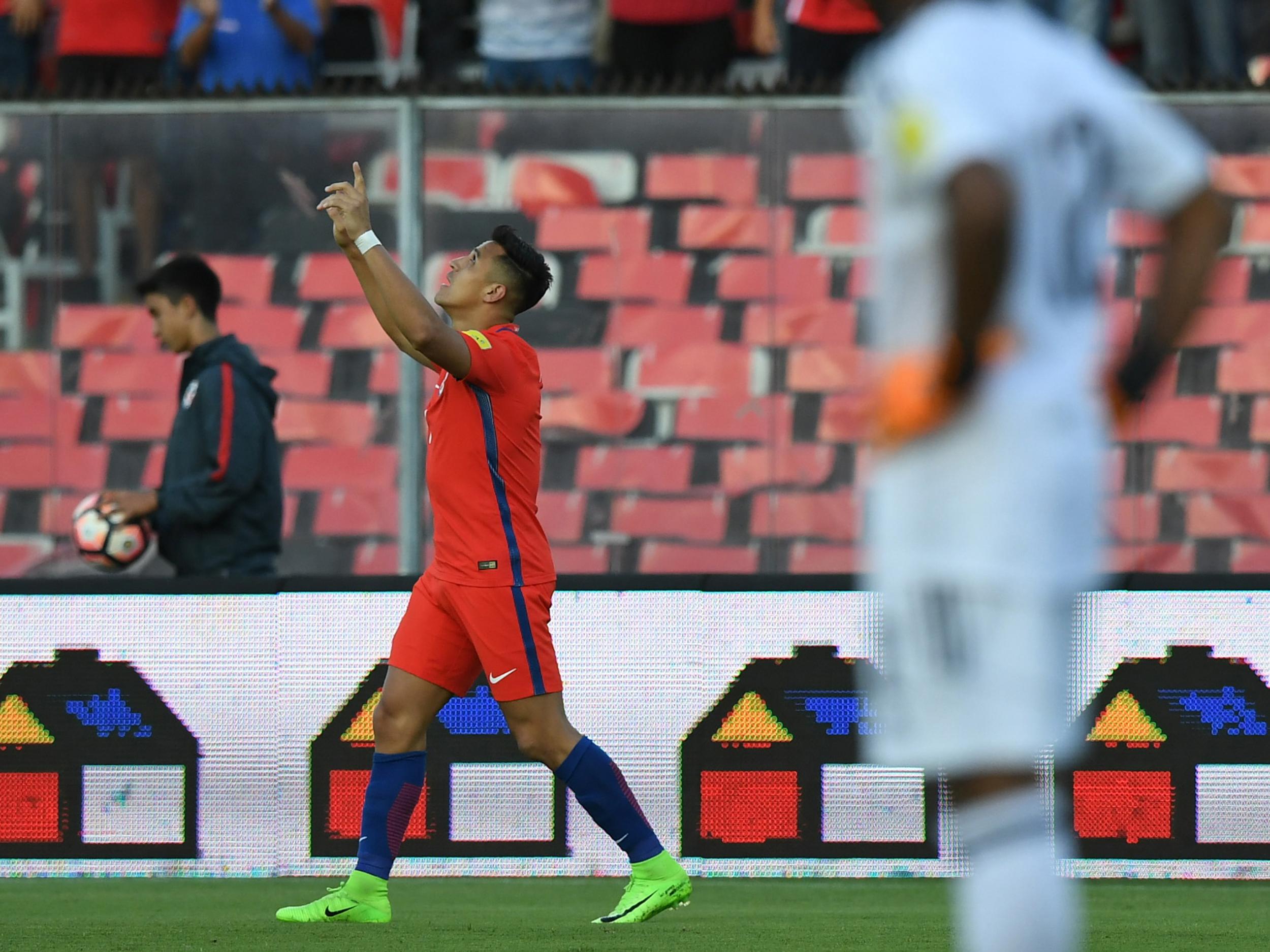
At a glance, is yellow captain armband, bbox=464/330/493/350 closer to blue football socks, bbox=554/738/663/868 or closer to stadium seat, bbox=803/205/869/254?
blue football socks, bbox=554/738/663/868

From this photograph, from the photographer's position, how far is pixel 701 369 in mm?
8773

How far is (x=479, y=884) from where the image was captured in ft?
22.3

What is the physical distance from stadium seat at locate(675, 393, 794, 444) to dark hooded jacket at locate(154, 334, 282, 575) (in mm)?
1975

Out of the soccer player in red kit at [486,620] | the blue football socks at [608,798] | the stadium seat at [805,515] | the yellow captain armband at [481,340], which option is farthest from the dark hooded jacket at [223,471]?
the stadium seat at [805,515]

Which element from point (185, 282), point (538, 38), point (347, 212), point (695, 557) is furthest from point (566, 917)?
point (538, 38)

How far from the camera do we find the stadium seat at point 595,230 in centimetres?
880

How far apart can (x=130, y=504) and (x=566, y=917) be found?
7.81 ft

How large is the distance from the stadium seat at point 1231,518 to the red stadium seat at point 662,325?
2.07 meters

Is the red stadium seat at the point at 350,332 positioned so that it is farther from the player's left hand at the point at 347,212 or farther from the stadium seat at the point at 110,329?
the player's left hand at the point at 347,212

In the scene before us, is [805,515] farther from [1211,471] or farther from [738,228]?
[1211,471]

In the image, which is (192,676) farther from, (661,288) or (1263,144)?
(1263,144)

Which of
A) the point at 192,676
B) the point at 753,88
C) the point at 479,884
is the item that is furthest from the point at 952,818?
the point at 753,88

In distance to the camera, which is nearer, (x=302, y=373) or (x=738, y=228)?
(x=738, y=228)

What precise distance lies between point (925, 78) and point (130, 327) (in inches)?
262
